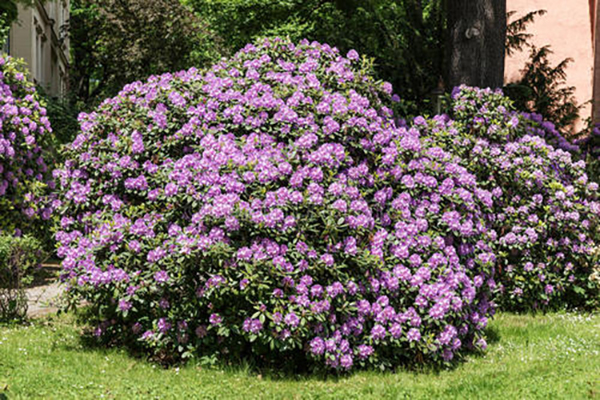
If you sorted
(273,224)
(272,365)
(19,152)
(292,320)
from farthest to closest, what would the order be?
(19,152)
(272,365)
(273,224)
(292,320)

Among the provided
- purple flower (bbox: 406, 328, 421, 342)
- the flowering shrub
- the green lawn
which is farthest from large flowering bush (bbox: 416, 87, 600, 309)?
the flowering shrub

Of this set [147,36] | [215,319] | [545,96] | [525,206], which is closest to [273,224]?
[215,319]

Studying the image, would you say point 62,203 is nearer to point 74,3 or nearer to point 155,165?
point 155,165

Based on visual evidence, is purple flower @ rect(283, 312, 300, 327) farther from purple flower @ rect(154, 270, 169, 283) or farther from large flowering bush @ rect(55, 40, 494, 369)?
purple flower @ rect(154, 270, 169, 283)

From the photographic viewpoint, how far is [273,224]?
5.49m

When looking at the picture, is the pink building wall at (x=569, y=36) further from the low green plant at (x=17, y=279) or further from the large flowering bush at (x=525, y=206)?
the low green plant at (x=17, y=279)

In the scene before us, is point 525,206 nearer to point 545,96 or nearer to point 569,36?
point 545,96

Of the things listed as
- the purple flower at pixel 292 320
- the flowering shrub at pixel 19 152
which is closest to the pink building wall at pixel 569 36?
the flowering shrub at pixel 19 152

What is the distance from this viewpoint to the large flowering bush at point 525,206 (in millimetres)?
8039

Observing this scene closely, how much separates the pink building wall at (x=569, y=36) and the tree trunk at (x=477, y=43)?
27.2 ft

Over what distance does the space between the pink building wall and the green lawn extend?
12.6 m

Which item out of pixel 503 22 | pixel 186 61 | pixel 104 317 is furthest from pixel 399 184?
pixel 186 61

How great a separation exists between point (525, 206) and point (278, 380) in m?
3.91

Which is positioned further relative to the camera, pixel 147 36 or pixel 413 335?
pixel 147 36
